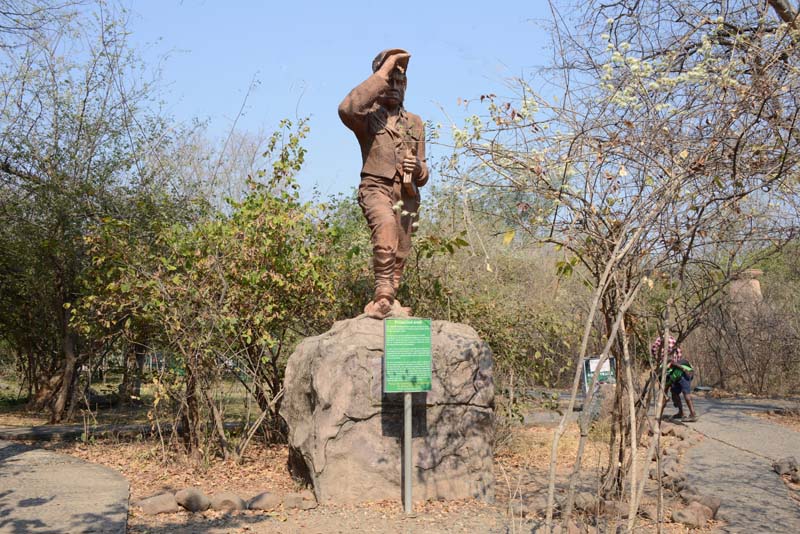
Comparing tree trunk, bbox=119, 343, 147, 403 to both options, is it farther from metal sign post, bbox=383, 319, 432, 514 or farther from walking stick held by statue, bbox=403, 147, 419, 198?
metal sign post, bbox=383, 319, 432, 514

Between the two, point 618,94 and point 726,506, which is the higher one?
point 618,94

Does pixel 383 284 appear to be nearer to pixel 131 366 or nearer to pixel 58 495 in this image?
pixel 58 495

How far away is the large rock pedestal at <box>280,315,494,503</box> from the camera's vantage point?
661 cm

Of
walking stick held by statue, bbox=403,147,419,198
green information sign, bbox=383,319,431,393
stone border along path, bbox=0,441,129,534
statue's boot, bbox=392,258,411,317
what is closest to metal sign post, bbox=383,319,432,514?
green information sign, bbox=383,319,431,393

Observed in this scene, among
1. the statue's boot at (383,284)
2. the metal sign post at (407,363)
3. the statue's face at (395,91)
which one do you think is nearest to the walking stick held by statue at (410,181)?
the statue's face at (395,91)

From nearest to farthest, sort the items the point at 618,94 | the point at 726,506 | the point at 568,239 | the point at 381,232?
the point at 618,94 → the point at 568,239 → the point at 726,506 → the point at 381,232

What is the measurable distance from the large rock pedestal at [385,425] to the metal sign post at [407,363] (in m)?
0.25

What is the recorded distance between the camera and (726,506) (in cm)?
664

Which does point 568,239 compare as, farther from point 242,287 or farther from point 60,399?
point 60,399

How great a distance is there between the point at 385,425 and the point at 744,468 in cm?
457

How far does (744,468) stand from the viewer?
8.55 m

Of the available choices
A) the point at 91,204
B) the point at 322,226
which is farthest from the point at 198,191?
the point at 322,226

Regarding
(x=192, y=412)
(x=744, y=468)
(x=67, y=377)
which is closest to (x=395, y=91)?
(x=192, y=412)

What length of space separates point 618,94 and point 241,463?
6.00 metres
